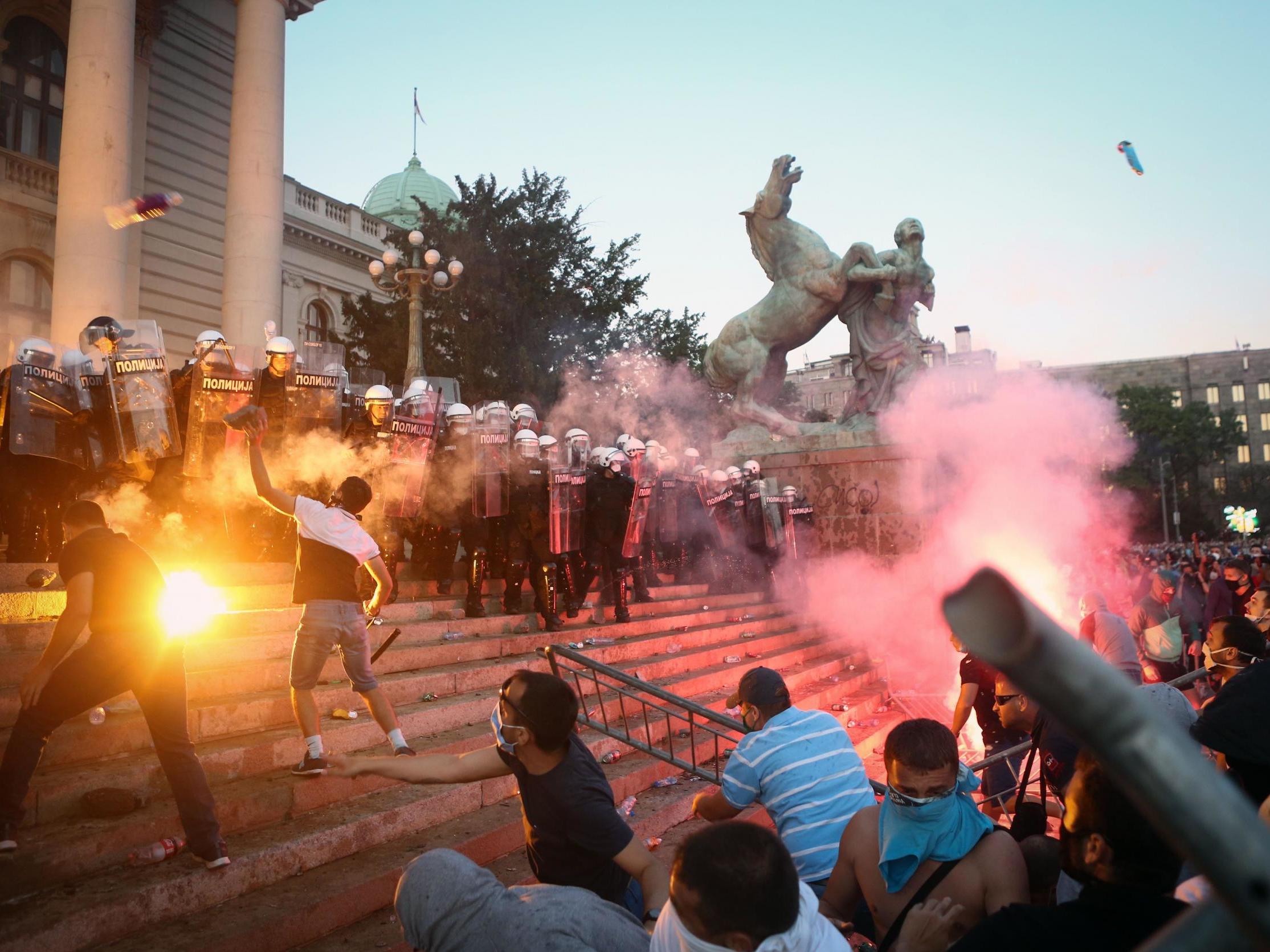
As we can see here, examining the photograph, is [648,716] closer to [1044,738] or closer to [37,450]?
[1044,738]

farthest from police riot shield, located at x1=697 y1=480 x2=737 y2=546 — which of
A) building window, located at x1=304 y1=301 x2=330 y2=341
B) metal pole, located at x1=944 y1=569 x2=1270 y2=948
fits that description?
building window, located at x1=304 y1=301 x2=330 y2=341

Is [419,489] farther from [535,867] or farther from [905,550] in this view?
[905,550]

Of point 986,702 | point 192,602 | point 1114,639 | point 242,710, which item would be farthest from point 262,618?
point 1114,639

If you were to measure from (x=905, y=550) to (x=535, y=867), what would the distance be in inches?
533

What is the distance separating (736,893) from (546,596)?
25.2 feet

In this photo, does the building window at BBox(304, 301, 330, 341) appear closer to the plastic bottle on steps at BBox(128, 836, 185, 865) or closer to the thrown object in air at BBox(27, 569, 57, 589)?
the thrown object in air at BBox(27, 569, 57, 589)

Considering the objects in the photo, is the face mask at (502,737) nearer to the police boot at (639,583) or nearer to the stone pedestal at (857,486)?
the police boot at (639,583)

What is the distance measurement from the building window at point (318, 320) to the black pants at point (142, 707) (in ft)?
89.2

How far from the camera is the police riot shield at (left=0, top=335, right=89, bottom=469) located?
7238 millimetres

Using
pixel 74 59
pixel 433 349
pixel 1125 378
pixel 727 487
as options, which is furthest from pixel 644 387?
pixel 1125 378

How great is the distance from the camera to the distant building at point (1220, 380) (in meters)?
78.0

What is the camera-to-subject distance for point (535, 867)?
11.9ft

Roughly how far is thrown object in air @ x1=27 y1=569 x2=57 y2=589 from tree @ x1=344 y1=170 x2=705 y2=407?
15.2 meters

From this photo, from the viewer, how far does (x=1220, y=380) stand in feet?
261
